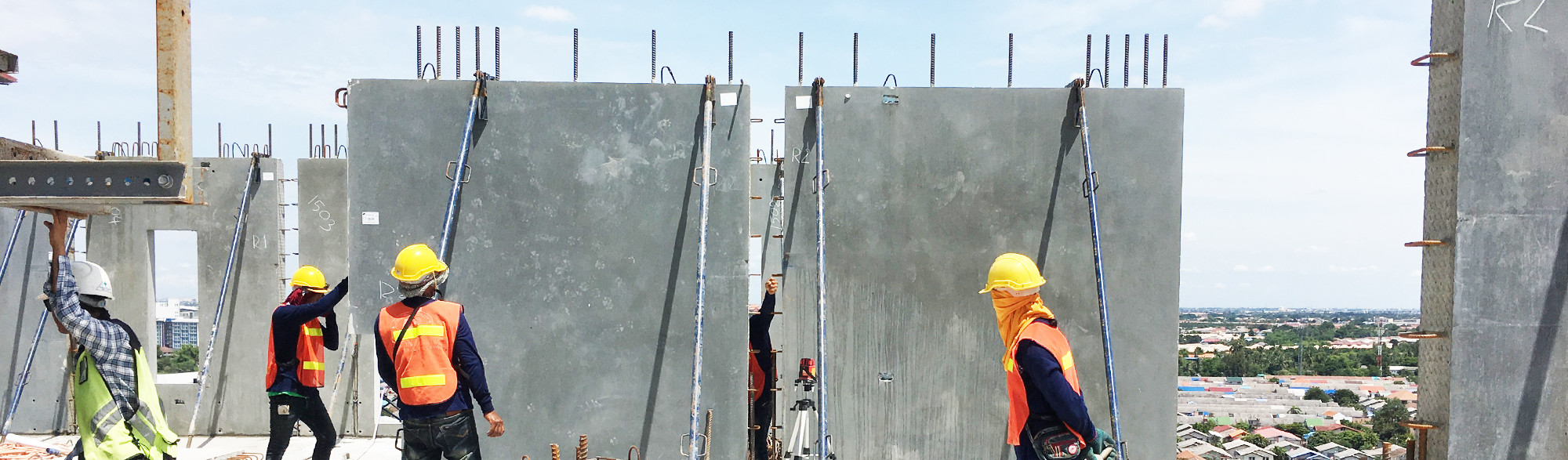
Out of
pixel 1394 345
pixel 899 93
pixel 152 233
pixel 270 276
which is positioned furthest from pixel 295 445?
pixel 1394 345

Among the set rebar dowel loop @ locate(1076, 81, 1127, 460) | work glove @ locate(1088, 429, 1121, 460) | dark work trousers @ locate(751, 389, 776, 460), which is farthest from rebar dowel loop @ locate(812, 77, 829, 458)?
rebar dowel loop @ locate(1076, 81, 1127, 460)

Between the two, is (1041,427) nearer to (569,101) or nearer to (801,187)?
(801,187)

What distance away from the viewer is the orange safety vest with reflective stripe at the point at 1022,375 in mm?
3572

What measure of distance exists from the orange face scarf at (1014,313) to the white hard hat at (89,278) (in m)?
4.36

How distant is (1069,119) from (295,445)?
24.3 feet

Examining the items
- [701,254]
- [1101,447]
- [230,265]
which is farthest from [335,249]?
[1101,447]

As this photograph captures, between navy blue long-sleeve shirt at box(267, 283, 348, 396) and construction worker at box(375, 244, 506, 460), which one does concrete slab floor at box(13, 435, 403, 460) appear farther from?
construction worker at box(375, 244, 506, 460)

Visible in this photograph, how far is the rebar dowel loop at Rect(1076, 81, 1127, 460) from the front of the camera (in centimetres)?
518

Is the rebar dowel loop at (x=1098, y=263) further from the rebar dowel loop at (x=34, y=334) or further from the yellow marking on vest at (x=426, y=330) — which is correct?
the rebar dowel loop at (x=34, y=334)

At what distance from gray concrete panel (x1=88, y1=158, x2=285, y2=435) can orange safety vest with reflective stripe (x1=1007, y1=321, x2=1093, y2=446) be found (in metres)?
8.19

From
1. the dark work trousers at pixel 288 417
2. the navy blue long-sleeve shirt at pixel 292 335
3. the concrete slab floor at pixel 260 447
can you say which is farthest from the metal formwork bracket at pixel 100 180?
the concrete slab floor at pixel 260 447

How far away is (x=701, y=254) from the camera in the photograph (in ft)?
17.2

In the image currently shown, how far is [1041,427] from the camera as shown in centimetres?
363

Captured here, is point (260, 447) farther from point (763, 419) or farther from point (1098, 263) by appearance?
point (1098, 263)
